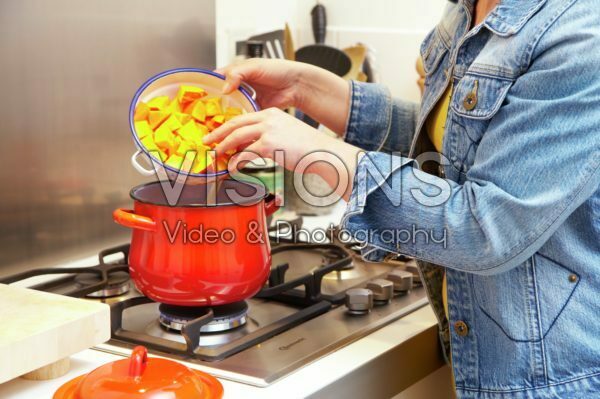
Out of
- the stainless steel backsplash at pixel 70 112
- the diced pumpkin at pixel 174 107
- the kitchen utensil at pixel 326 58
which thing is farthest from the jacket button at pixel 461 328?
the kitchen utensil at pixel 326 58

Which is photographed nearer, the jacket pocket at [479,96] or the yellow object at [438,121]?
the jacket pocket at [479,96]

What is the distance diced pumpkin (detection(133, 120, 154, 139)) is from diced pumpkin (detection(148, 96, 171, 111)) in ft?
0.08

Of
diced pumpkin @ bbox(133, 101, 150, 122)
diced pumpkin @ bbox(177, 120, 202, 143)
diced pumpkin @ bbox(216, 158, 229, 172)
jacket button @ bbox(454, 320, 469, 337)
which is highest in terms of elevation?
diced pumpkin @ bbox(133, 101, 150, 122)

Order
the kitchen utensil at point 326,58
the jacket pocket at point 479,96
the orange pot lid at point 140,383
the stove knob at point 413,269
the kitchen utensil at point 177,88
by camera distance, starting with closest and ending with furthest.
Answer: the orange pot lid at point 140,383 → the jacket pocket at point 479,96 → the kitchen utensil at point 177,88 → the stove knob at point 413,269 → the kitchen utensil at point 326,58

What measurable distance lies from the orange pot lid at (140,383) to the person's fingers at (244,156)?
0.79 feet

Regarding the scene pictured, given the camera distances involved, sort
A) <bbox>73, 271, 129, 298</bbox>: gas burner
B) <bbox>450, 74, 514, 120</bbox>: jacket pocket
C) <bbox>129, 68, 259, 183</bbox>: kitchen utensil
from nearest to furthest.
Answer: <bbox>450, 74, 514, 120</bbox>: jacket pocket → <bbox>129, 68, 259, 183</bbox>: kitchen utensil → <bbox>73, 271, 129, 298</bbox>: gas burner

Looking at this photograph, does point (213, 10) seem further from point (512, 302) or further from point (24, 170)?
point (512, 302)

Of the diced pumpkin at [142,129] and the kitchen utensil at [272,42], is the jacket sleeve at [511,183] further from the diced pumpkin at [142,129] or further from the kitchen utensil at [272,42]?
the kitchen utensil at [272,42]

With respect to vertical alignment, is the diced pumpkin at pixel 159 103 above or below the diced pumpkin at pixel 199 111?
above

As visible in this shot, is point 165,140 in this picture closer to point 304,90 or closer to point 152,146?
point 152,146

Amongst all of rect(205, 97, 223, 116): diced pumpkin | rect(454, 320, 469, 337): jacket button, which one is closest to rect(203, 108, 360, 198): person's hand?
rect(205, 97, 223, 116): diced pumpkin

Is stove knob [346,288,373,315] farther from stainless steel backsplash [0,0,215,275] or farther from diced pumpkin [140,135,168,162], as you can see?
stainless steel backsplash [0,0,215,275]

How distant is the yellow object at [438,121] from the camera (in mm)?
977

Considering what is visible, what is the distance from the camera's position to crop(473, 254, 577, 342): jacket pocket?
2.81ft
